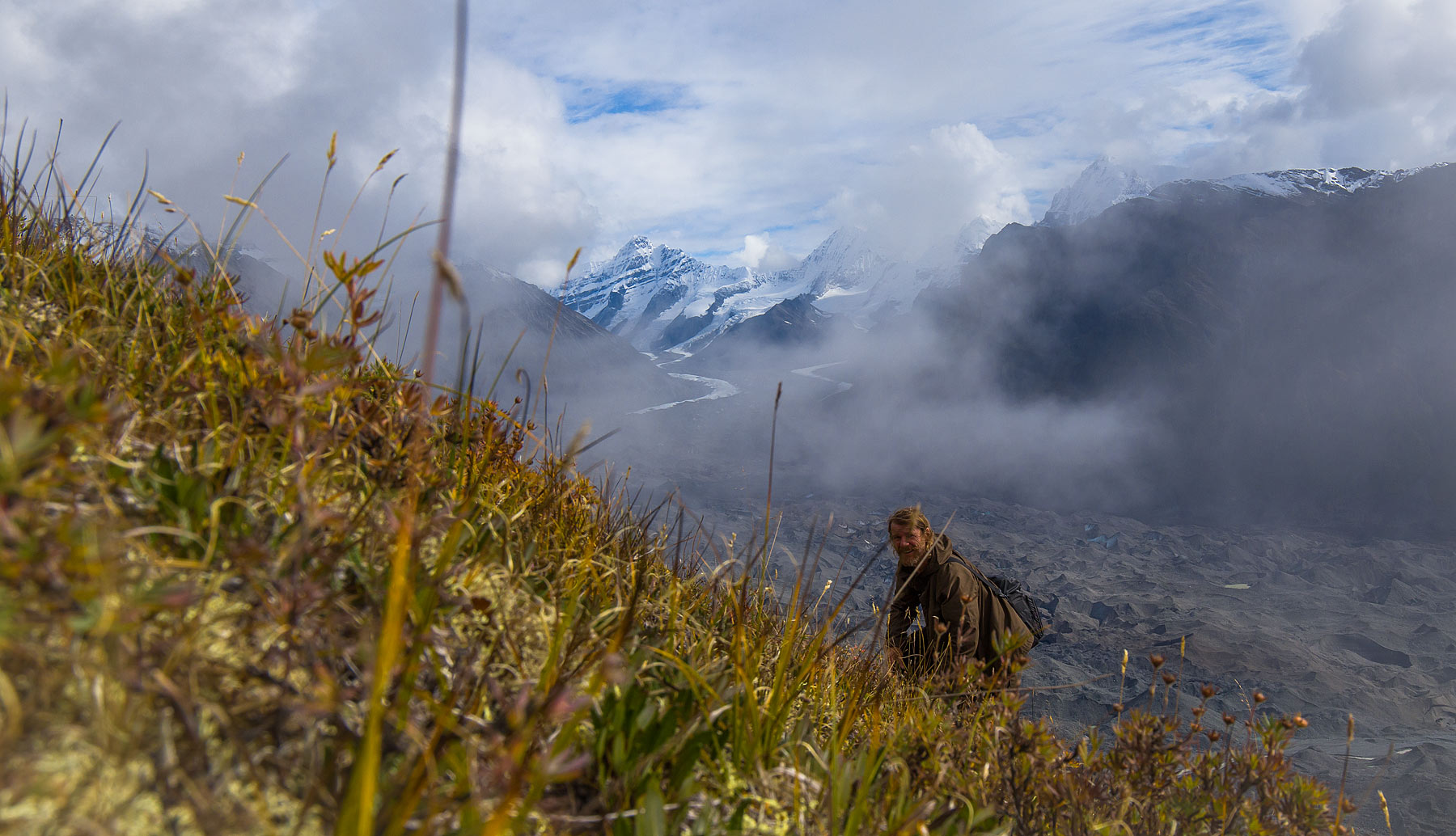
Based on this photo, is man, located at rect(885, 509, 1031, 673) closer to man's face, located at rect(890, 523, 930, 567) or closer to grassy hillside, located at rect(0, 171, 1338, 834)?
man's face, located at rect(890, 523, 930, 567)

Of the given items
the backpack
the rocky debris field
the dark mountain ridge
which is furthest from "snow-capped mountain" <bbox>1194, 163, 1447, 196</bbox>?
the backpack

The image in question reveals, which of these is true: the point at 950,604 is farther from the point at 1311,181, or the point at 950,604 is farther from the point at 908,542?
the point at 1311,181

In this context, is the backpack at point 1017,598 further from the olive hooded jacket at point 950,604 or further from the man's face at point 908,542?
the man's face at point 908,542

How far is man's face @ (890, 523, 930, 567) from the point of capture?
505 cm

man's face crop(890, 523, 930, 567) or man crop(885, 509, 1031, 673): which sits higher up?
man's face crop(890, 523, 930, 567)

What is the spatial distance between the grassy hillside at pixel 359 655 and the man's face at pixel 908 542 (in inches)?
89.0

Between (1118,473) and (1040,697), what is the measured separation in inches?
3212

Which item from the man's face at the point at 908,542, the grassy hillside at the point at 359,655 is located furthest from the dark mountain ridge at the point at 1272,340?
the grassy hillside at the point at 359,655

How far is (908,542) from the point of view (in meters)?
5.17

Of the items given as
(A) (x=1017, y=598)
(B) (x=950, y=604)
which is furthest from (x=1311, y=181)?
(B) (x=950, y=604)

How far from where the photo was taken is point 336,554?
4.51 feet

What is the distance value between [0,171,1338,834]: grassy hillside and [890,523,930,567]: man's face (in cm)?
226

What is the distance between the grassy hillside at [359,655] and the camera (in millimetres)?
960

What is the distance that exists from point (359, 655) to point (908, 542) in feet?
14.5
